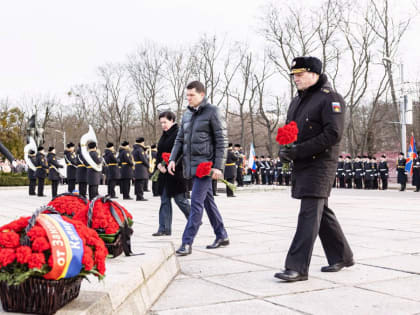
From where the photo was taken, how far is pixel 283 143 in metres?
4.52

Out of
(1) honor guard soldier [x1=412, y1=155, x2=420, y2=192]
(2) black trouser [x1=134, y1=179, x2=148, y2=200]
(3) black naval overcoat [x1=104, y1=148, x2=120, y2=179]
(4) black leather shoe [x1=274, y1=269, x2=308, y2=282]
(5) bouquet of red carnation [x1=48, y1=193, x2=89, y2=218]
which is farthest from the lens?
(1) honor guard soldier [x1=412, y1=155, x2=420, y2=192]

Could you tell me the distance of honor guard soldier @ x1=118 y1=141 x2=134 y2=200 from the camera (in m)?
17.8

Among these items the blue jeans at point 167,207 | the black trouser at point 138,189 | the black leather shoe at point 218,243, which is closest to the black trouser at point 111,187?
the black trouser at point 138,189

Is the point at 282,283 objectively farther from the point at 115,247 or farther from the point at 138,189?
the point at 138,189

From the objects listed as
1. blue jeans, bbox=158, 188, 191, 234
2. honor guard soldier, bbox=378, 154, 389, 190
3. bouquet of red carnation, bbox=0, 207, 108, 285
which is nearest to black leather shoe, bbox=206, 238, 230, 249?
blue jeans, bbox=158, 188, 191, 234

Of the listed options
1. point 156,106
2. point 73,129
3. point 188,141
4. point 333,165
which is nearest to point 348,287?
point 333,165

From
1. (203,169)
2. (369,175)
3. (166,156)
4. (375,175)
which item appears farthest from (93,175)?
(375,175)

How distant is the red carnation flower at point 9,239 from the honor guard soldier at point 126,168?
14853mm

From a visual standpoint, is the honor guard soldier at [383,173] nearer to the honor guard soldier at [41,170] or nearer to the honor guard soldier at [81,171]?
the honor guard soldier at [81,171]

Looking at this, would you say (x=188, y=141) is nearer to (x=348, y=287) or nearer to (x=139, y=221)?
(x=348, y=287)

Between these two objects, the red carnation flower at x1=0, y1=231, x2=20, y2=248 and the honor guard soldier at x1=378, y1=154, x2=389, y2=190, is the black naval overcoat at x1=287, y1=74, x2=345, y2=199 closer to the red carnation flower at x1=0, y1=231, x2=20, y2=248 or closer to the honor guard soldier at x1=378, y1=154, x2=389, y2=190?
the red carnation flower at x1=0, y1=231, x2=20, y2=248

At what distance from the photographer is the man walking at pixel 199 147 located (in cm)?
590

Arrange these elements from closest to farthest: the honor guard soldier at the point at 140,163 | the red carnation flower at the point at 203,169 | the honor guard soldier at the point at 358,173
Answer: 1. the red carnation flower at the point at 203,169
2. the honor guard soldier at the point at 140,163
3. the honor guard soldier at the point at 358,173

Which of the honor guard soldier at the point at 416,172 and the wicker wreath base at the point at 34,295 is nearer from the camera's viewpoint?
the wicker wreath base at the point at 34,295
